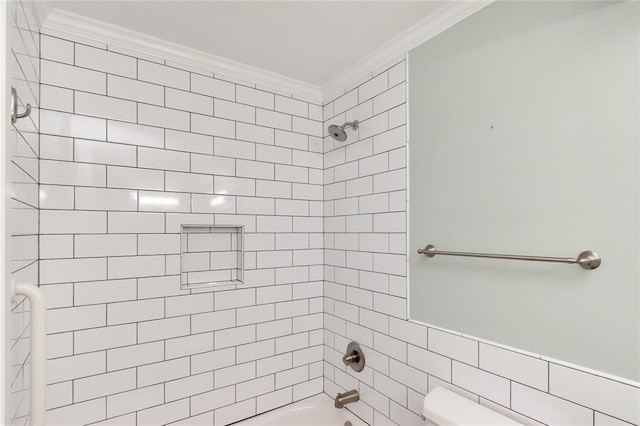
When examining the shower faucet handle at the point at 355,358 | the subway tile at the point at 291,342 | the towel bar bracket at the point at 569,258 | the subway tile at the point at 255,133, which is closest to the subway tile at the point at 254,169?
the subway tile at the point at 255,133

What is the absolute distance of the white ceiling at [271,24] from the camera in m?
1.38

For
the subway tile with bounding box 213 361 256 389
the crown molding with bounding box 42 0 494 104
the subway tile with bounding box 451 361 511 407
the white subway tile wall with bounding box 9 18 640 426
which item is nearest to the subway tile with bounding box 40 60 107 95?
the white subway tile wall with bounding box 9 18 640 426

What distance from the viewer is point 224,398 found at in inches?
70.3

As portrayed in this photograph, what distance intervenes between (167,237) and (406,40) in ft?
4.63

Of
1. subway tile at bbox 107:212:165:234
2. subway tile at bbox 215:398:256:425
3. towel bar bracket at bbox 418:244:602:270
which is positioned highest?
subway tile at bbox 107:212:165:234

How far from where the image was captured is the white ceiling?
4.51 feet

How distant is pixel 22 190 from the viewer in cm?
103

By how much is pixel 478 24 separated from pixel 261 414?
2083 mm

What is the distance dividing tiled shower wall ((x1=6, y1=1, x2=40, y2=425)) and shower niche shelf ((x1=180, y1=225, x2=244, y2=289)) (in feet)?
1.95

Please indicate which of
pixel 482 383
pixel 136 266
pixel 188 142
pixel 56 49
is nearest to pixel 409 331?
pixel 482 383

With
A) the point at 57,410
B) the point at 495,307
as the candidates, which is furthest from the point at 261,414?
the point at 495,307

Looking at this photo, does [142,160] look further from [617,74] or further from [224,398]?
[617,74]

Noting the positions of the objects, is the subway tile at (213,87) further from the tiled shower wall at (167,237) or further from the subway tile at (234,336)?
the subway tile at (234,336)

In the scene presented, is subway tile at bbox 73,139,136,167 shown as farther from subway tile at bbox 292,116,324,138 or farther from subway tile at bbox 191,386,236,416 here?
subway tile at bbox 191,386,236,416
